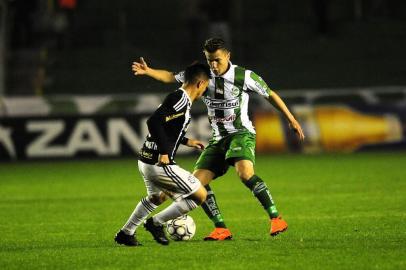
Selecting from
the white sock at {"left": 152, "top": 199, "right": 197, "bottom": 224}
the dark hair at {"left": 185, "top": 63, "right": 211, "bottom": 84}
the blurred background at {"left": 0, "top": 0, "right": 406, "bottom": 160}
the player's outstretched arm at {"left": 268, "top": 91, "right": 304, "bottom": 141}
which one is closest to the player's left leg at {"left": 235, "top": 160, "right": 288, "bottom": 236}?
the player's outstretched arm at {"left": 268, "top": 91, "right": 304, "bottom": 141}

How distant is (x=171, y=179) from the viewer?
8.63 meters

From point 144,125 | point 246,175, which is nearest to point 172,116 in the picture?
point 246,175

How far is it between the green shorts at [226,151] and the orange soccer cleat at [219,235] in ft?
A: 2.11

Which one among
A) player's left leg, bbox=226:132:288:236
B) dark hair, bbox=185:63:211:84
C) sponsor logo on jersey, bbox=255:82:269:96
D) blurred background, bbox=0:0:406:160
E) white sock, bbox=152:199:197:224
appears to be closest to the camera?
dark hair, bbox=185:63:211:84

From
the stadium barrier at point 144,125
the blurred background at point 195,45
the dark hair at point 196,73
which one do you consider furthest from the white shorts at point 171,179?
the blurred background at point 195,45

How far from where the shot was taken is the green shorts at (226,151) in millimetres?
9680

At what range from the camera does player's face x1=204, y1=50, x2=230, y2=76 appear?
31.1ft

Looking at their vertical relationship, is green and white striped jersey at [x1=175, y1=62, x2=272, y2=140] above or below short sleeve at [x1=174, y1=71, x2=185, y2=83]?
below

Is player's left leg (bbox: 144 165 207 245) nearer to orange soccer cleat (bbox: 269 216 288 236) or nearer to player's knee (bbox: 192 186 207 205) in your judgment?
player's knee (bbox: 192 186 207 205)

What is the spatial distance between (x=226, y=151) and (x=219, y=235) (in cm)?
92

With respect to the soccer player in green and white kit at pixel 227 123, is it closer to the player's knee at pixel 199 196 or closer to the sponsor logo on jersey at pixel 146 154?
the player's knee at pixel 199 196

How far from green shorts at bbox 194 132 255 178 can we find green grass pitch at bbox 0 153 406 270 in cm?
76

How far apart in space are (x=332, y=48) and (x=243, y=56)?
294cm

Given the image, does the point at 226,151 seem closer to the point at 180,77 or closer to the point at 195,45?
the point at 180,77
